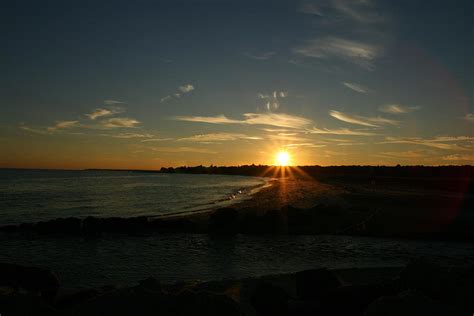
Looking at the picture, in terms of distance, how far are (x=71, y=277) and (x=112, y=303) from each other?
28.3ft

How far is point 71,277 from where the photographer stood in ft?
40.4

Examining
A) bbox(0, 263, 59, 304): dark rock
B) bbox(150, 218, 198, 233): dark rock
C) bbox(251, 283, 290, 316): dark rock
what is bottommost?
bbox(150, 218, 198, 233): dark rock

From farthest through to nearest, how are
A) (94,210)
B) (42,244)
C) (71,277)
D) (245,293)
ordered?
1. (94,210)
2. (42,244)
3. (71,277)
4. (245,293)

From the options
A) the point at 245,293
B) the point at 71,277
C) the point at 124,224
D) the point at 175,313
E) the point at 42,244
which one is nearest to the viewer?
the point at 175,313

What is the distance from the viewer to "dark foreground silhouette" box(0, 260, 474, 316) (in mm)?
4730

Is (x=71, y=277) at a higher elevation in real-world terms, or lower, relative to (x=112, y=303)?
lower

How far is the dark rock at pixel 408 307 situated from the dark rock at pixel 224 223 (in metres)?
15.9

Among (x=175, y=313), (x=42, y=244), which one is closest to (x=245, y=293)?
(x=175, y=313)

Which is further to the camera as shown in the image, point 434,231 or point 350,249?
point 434,231

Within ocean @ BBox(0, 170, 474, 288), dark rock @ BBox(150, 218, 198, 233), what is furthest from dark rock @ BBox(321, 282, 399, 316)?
dark rock @ BBox(150, 218, 198, 233)

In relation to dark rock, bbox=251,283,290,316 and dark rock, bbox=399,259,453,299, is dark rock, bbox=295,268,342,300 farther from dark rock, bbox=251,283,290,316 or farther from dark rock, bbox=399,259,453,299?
dark rock, bbox=399,259,453,299

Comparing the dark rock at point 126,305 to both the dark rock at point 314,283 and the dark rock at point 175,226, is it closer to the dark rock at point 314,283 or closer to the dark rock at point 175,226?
the dark rock at point 314,283

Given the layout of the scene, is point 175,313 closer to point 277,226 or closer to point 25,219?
point 277,226

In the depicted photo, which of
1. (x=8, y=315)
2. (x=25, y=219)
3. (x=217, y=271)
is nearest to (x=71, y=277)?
(x=217, y=271)
